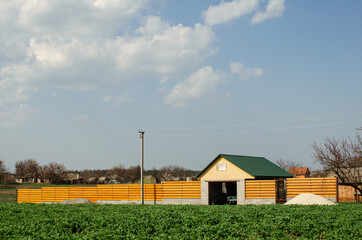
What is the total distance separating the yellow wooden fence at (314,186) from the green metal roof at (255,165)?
3450 mm

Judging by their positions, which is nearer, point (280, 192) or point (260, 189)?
point (260, 189)

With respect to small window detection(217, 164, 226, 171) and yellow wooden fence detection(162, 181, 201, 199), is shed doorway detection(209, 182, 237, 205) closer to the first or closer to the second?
yellow wooden fence detection(162, 181, 201, 199)

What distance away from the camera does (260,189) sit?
3175 cm

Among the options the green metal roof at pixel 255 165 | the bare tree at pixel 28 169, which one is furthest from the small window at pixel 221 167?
the bare tree at pixel 28 169

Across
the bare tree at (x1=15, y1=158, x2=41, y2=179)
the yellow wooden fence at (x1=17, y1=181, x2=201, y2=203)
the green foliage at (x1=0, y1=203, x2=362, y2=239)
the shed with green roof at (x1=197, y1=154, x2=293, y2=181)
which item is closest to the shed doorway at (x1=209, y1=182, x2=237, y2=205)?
the yellow wooden fence at (x1=17, y1=181, x2=201, y2=203)

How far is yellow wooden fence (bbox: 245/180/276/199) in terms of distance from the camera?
31.4 metres

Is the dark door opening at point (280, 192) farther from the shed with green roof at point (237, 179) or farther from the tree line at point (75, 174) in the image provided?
the tree line at point (75, 174)

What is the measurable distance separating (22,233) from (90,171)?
119m

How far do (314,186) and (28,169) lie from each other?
103 m

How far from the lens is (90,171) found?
127375 millimetres

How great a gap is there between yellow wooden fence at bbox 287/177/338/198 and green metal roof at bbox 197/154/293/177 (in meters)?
3.45

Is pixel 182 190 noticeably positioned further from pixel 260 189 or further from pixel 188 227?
pixel 188 227

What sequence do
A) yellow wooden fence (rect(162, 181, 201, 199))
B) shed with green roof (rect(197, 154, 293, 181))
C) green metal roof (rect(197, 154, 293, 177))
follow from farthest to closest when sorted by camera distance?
1. yellow wooden fence (rect(162, 181, 201, 199))
2. green metal roof (rect(197, 154, 293, 177))
3. shed with green roof (rect(197, 154, 293, 181))

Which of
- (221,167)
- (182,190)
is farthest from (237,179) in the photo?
(182,190)
